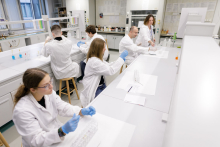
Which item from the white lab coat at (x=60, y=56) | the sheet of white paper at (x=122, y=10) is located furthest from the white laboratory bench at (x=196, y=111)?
the sheet of white paper at (x=122, y=10)

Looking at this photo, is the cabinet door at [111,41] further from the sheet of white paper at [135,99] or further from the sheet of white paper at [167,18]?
the sheet of white paper at [135,99]

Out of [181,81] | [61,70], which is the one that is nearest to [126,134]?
[181,81]

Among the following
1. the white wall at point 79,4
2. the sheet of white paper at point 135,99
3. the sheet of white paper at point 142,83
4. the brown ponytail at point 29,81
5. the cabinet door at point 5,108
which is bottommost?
the cabinet door at point 5,108

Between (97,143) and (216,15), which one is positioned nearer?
(97,143)

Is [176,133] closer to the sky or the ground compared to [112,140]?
closer to the sky

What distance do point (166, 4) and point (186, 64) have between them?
4.73m

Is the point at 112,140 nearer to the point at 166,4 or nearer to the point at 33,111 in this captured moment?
the point at 33,111

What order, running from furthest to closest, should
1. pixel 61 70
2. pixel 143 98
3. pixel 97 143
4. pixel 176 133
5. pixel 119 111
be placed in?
pixel 61 70, pixel 143 98, pixel 119 111, pixel 97 143, pixel 176 133

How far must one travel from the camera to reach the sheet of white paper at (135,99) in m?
1.29

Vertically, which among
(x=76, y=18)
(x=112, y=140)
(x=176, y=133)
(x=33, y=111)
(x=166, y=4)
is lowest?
(x=112, y=140)

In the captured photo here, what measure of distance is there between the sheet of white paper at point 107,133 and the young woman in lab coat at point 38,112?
0.06m

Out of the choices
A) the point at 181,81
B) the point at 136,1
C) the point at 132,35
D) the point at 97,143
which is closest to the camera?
the point at 181,81

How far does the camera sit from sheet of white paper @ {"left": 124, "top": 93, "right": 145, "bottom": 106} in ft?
4.22

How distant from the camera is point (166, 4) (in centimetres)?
461
